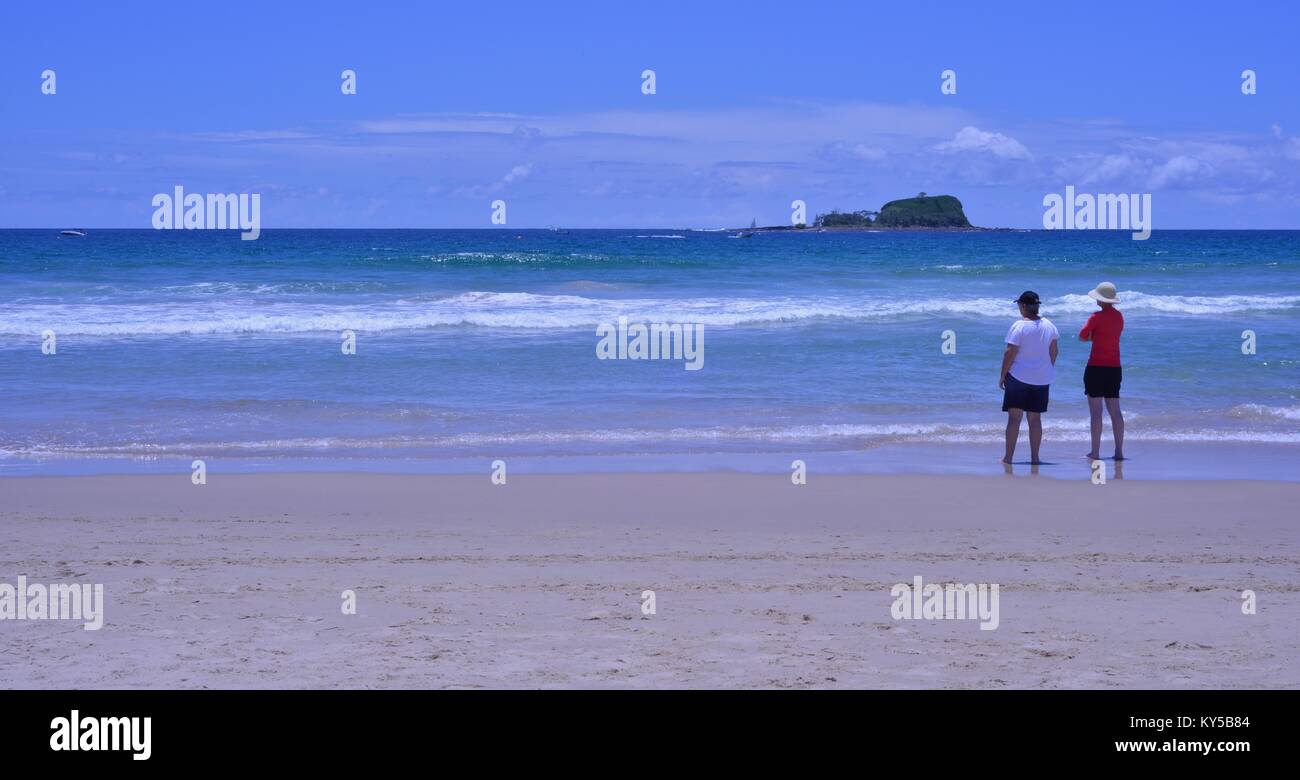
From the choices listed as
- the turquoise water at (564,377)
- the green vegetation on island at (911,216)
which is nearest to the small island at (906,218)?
the green vegetation on island at (911,216)

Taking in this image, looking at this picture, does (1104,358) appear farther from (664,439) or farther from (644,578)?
(644,578)

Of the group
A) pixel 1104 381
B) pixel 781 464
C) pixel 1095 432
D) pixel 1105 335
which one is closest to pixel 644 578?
pixel 781 464

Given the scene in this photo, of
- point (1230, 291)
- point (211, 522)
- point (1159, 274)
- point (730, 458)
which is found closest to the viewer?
point (211, 522)

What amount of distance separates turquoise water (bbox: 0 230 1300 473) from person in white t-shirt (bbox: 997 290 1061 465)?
0.69 metres

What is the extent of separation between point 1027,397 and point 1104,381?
0.88m

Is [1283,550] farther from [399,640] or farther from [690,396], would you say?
[690,396]

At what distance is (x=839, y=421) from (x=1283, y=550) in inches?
208

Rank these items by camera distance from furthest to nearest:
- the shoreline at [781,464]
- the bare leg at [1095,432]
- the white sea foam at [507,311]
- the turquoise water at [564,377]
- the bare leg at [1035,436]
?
the white sea foam at [507,311], the turquoise water at [564,377], the bare leg at [1095,432], the bare leg at [1035,436], the shoreline at [781,464]

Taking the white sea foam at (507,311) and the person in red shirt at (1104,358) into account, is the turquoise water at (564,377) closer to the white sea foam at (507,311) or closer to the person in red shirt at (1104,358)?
the white sea foam at (507,311)

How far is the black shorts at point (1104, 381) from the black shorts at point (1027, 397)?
0.59 metres

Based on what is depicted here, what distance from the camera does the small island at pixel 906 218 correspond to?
11900cm

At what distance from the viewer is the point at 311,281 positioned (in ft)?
106

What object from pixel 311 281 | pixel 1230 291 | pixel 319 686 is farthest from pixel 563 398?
pixel 1230 291

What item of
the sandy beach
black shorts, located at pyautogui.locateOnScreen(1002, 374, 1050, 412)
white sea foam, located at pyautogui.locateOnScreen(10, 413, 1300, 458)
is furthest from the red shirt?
the sandy beach
